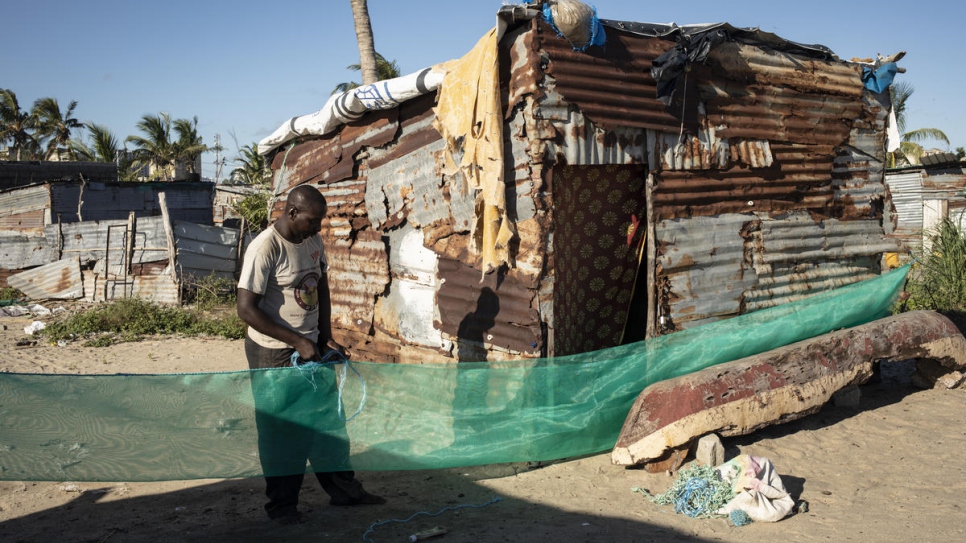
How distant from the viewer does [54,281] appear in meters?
14.2

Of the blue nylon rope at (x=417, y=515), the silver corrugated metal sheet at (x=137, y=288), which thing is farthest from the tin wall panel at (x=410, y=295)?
the silver corrugated metal sheet at (x=137, y=288)

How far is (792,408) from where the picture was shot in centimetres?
504

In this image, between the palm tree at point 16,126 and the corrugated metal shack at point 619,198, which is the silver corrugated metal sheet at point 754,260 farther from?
the palm tree at point 16,126

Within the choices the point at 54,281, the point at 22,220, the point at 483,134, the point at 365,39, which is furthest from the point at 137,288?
the point at 483,134

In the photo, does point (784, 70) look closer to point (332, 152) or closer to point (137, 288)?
point (332, 152)

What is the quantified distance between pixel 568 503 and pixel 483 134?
243 cm

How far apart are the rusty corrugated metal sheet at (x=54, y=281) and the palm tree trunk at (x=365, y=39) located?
6978 millimetres

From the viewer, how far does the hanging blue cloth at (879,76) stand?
265 inches

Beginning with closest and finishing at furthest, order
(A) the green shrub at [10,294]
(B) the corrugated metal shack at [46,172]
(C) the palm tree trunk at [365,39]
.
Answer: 1. (C) the palm tree trunk at [365,39]
2. (A) the green shrub at [10,294]
3. (B) the corrugated metal shack at [46,172]

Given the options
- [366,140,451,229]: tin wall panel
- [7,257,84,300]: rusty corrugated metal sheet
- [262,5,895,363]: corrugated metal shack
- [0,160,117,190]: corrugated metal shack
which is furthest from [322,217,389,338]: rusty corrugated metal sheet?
[0,160,117,190]: corrugated metal shack

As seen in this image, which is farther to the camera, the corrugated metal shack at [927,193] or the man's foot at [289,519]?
the corrugated metal shack at [927,193]

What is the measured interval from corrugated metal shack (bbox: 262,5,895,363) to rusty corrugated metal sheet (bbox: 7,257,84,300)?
9.54 m

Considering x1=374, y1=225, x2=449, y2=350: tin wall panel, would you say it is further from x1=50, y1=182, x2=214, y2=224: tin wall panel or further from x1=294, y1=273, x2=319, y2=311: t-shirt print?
x1=50, y1=182, x2=214, y2=224: tin wall panel

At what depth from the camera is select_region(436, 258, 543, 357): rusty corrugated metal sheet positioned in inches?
191
